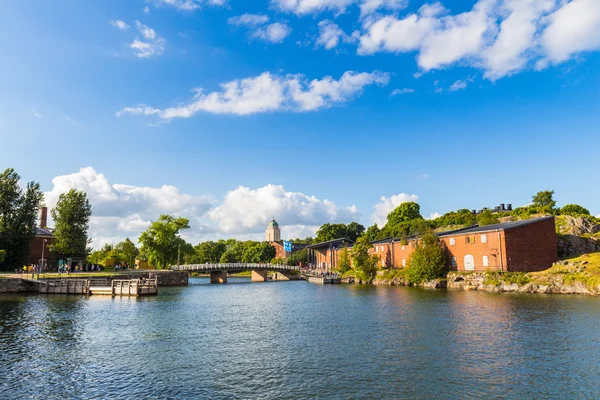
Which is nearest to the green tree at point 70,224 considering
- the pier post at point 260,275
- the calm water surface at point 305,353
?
the calm water surface at point 305,353

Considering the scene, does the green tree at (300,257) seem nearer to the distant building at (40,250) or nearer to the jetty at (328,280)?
the jetty at (328,280)

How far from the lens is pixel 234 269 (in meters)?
111

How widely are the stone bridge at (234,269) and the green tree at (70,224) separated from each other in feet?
78.8

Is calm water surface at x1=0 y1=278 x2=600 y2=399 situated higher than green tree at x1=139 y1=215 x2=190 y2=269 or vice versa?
green tree at x1=139 y1=215 x2=190 y2=269

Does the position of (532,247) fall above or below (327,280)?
above

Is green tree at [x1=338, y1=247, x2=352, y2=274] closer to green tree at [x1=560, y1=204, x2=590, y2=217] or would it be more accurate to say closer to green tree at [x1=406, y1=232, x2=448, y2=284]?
green tree at [x1=406, y1=232, x2=448, y2=284]

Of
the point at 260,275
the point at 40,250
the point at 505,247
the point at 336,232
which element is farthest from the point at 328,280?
the point at 40,250

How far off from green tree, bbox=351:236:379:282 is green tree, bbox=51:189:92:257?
63.2m

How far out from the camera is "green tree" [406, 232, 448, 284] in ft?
244

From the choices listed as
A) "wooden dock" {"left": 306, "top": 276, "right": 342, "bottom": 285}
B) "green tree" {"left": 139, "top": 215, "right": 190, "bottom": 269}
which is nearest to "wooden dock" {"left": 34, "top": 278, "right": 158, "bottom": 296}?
"green tree" {"left": 139, "top": 215, "right": 190, "bottom": 269}

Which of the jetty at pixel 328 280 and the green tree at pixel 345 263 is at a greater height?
the green tree at pixel 345 263

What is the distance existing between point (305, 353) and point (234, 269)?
8792 centimetres

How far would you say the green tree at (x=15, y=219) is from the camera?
76375mm

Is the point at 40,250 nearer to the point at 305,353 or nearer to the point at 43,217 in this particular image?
the point at 43,217
